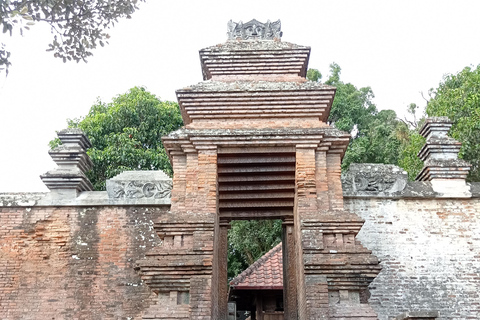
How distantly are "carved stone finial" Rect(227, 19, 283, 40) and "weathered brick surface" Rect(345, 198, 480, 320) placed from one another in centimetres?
336

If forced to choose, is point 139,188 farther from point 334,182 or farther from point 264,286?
point 264,286

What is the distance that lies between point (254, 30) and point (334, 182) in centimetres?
354

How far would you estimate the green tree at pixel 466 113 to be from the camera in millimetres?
13992

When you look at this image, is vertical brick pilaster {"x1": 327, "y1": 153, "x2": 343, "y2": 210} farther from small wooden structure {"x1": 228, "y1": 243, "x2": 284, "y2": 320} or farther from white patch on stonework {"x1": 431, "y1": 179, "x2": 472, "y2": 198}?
small wooden structure {"x1": 228, "y1": 243, "x2": 284, "y2": 320}

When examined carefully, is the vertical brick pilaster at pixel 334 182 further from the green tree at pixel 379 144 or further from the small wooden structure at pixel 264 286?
the green tree at pixel 379 144

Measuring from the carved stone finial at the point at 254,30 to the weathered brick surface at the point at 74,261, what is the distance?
Answer: 11.4 feet

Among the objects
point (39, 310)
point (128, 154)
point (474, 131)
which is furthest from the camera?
point (128, 154)

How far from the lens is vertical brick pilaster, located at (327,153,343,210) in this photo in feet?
22.8

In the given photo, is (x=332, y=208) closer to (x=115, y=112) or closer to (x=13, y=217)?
(x=13, y=217)

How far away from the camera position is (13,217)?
29.1 feet

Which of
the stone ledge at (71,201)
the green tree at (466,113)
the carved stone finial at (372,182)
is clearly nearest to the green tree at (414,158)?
the green tree at (466,113)

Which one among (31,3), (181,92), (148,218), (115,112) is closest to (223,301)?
(148,218)

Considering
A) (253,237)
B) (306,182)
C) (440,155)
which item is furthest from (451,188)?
(253,237)

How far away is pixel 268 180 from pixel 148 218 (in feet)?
8.04
